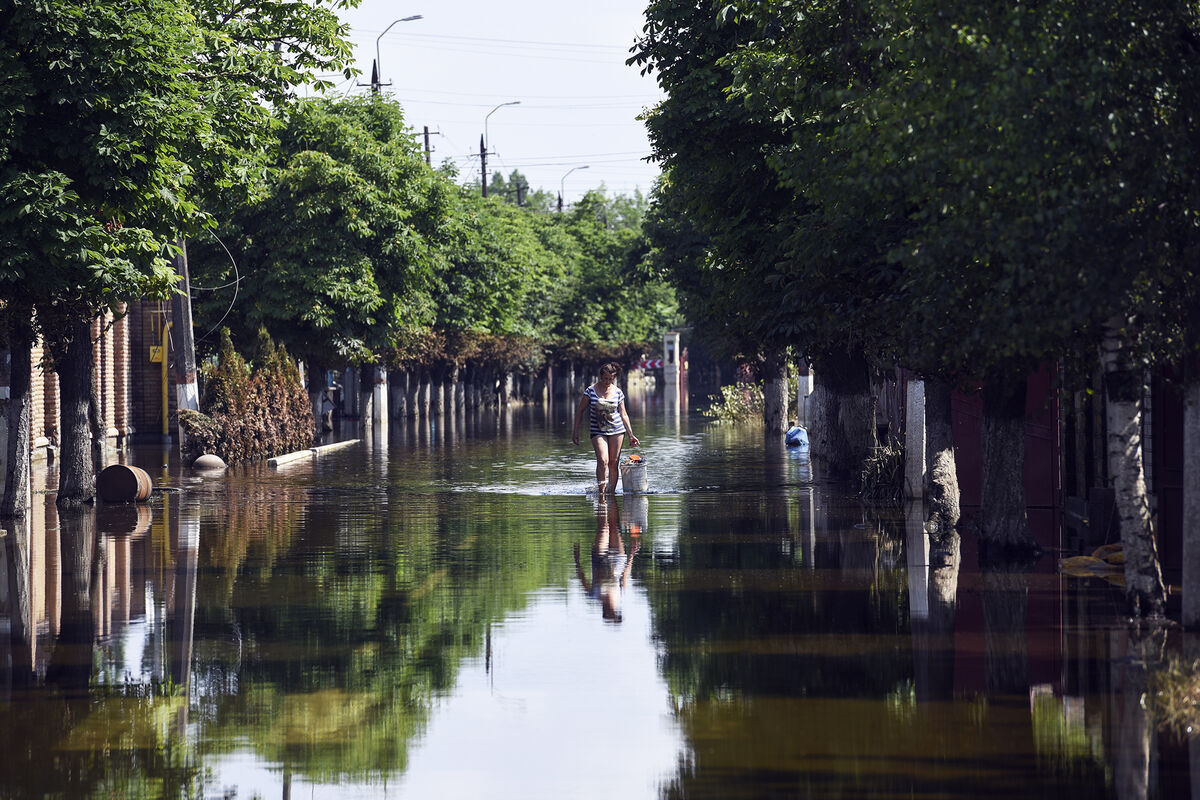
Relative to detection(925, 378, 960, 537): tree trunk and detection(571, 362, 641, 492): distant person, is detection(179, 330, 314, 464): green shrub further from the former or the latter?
detection(925, 378, 960, 537): tree trunk

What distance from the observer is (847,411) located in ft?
78.5

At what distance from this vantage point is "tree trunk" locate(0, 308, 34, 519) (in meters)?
18.7

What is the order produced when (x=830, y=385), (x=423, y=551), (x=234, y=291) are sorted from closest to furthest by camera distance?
(x=423, y=551), (x=830, y=385), (x=234, y=291)

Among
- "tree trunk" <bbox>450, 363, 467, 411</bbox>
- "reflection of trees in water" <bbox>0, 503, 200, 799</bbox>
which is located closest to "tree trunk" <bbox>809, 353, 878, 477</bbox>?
"reflection of trees in water" <bbox>0, 503, 200, 799</bbox>

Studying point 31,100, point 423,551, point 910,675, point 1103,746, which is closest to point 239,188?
point 31,100

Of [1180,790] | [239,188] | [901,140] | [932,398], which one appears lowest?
[1180,790]

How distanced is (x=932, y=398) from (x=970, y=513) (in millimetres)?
2052

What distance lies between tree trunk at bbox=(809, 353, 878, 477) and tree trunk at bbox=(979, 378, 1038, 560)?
25.4 feet

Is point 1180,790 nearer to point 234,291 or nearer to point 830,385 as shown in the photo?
point 830,385

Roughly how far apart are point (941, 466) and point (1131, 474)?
644cm

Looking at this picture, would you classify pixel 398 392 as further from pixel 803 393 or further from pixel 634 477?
pixel 634 477

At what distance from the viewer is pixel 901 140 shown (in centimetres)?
1041

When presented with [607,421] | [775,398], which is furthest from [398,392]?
[607,421]

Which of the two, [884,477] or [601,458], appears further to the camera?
[601,458]
